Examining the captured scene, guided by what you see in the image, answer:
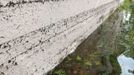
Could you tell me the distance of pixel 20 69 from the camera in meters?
1.84

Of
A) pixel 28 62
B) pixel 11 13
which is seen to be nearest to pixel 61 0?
pixel 28 62

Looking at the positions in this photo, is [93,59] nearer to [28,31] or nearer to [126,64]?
[126,64]

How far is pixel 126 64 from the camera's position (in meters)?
4.73

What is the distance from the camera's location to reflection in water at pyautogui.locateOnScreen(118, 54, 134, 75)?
14.1 feet

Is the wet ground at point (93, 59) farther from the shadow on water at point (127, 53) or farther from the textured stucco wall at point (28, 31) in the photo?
the textured stucco wall at point (28, 31)

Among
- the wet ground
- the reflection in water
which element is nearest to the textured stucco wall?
the wet ground

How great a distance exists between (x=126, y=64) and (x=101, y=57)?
2.12 feet

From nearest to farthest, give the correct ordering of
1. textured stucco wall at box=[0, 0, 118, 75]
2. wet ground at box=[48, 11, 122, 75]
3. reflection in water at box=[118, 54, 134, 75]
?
textured stucco wall at box=[0, 0, 118, 75] < wet ground at box=[48, 11, 122, 75] < reflection in water at box=[118, 54, 134, 75]

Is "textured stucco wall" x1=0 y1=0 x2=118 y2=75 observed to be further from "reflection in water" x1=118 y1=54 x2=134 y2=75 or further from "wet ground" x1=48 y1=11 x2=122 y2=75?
"reflection in water" x1=118 y1=54 x2=134 y2=75

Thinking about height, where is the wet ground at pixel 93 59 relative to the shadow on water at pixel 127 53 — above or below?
above

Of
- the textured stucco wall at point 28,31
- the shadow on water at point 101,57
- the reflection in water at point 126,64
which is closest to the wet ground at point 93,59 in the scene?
Result: the shadow on water at point 101,57

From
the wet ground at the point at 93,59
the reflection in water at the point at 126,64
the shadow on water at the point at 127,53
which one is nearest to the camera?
the wet ground at the point at 93,59

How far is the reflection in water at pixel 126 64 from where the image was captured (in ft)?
14.1

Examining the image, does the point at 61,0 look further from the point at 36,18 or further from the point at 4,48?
the point at 4,48
